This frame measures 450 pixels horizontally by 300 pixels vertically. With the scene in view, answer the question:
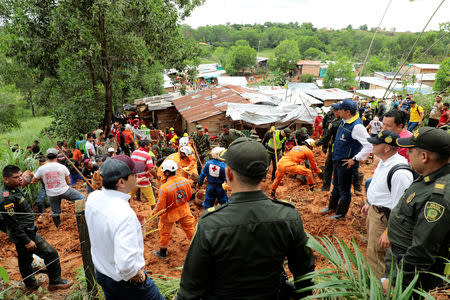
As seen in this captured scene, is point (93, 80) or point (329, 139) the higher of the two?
point (93, 80)

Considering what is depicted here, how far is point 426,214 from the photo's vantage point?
1900mm

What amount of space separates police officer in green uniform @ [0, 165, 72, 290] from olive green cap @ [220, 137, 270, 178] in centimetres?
331

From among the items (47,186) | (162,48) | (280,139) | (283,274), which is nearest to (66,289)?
(47,186)

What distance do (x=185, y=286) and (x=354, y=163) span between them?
12.4ft

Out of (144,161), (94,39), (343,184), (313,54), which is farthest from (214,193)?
(313,54)

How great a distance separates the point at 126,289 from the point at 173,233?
339 centimetres

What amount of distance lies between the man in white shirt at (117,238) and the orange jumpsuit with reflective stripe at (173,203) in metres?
1.79

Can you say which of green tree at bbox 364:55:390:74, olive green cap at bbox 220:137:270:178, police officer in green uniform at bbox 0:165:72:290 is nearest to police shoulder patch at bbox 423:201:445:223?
olive green cap at bbox 220:137:270:178

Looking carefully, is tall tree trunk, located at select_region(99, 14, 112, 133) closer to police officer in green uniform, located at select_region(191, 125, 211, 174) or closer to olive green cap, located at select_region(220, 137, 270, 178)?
police officer in green uniform, located at select_region(191, 125, 211, 174)

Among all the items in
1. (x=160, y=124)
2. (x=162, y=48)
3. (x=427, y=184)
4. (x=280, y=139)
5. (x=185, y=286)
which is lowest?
(x=160, y=124)

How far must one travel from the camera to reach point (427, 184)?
2.03 metres

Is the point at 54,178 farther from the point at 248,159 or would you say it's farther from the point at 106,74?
the point at 106,74

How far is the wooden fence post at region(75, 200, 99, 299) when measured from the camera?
296cm

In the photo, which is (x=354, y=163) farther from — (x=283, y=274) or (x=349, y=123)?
(x=283, y=274)
